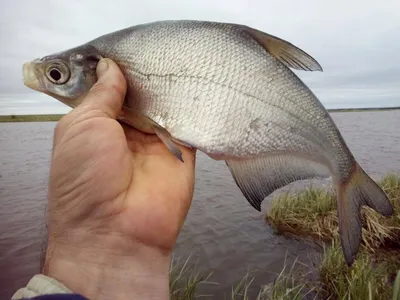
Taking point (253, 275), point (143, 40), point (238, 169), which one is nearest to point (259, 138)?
point (238, 169)

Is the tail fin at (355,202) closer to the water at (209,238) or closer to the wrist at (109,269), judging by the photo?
the wrist at (109,269)

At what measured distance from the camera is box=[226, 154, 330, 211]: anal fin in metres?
2.49

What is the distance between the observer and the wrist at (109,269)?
6.52 feet

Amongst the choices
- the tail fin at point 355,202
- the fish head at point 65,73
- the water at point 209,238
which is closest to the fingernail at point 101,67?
the fish head at point 65,73

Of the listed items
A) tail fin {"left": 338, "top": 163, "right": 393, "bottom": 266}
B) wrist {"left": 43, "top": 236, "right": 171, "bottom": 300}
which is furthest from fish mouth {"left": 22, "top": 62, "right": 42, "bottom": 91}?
tail fin {"left": 338, "top": 163, "right": 393, "bottom": 266}

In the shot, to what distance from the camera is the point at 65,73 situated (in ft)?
8.68

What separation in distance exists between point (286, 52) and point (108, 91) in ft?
4.30

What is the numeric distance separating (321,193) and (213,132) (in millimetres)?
7691

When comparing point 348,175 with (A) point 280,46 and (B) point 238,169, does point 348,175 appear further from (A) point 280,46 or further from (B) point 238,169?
(A) point 280,46

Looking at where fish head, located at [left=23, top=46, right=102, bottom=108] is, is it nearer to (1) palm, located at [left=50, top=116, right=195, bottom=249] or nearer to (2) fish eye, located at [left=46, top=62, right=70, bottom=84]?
(2) fish eye, located at [left=46, top=62, right=70, bottom=84]

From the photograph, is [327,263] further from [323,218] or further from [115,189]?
[115,189]

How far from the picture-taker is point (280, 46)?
2.46 metres

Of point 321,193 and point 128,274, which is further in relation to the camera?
point 321,193

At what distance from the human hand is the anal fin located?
0.53 metres
